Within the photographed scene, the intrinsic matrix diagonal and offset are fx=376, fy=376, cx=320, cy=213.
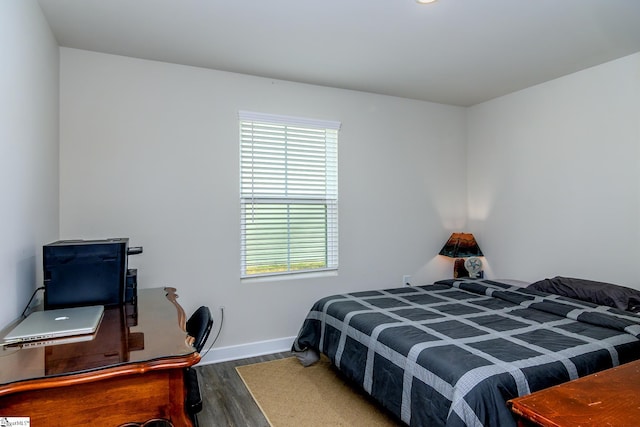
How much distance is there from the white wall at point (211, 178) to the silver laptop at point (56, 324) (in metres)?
1.25

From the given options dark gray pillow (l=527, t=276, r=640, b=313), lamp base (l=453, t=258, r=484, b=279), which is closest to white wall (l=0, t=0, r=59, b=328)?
dark gray pillow (l=527, t=276, r=640, b=313)

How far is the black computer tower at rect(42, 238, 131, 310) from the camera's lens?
1.81 m

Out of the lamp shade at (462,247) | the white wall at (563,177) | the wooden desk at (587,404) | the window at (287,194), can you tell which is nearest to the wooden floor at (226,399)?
the window at (287,194)

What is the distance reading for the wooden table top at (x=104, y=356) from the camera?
3.67 feet

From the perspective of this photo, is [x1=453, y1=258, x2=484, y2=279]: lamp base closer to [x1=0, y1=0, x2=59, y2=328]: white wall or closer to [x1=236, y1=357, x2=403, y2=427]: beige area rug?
[x1=236, y1=357, x2=403, y2=427]: beige area rug

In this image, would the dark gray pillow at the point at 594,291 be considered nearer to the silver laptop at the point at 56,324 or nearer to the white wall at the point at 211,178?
the white wall at the point at 211,178

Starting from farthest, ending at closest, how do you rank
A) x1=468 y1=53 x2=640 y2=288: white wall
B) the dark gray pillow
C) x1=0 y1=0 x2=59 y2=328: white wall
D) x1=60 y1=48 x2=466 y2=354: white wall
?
x1=468 y1=53 x2=640 y2=288: white wall, x1=60 y1=48 x2=466 y2=354: white wall, the dark gray pillow, x1=0 y1=0 x2=59 y2=328: white wall

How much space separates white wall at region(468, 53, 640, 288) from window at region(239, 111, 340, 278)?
5.80 ft

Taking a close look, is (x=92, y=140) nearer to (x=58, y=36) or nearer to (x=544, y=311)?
(x=58, y=36)

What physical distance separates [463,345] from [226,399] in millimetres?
1631

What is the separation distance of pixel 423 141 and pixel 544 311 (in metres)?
2.20

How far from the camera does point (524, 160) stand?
147 inches

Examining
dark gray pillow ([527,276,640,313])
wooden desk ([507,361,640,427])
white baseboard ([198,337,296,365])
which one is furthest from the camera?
white baseboard ([198,337,296,365])

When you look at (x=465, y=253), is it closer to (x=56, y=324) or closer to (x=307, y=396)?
(x=307, y=396)
